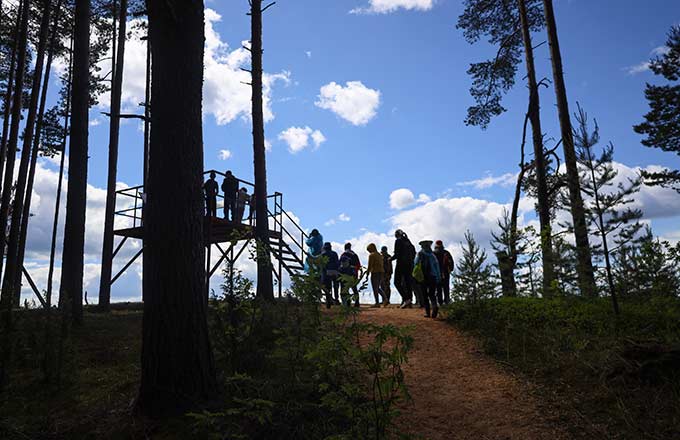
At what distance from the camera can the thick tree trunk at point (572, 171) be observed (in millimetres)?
8250

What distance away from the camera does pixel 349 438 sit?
3012 mm

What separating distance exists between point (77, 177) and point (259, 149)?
462 cm

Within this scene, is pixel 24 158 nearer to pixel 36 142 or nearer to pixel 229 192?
pixel 36 142

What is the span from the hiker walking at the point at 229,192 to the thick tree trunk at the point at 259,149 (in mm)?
2958

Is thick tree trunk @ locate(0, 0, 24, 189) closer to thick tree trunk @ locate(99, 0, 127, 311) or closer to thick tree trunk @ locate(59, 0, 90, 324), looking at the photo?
thick tree trunk @ locate(99, 0, 127, 311)

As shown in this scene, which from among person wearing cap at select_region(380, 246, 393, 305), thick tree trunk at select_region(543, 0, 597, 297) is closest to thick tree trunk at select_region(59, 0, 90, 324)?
person wearing cap at select_region(380, 246, 393, 305)

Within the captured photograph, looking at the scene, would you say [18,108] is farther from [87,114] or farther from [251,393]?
[251,393]

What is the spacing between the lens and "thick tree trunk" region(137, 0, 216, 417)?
4.78 metres

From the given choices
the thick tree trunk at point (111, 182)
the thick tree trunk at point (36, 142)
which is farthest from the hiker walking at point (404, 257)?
the thick tree trunk at point (36, 142)

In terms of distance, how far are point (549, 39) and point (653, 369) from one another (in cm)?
983

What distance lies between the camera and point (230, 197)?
628 inches

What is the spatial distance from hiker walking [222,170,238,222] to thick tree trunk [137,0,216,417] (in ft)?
34.7

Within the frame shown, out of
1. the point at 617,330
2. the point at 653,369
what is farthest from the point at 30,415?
the point at 617,330

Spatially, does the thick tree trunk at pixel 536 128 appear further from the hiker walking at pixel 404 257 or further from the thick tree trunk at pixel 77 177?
the thick tree trunk at pixel 77 177
